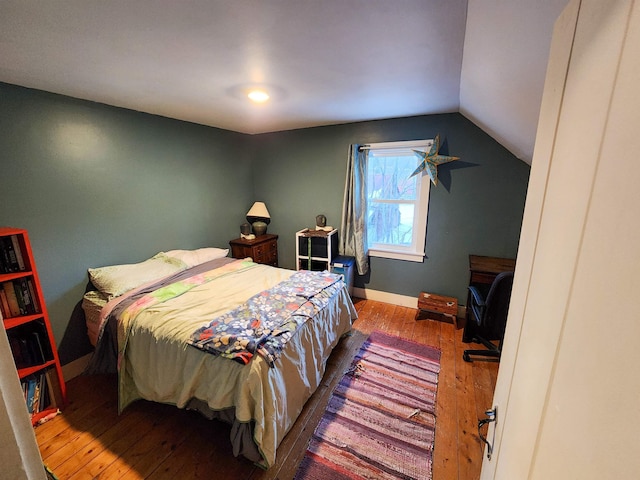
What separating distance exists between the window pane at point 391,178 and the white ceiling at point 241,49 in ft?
2.98

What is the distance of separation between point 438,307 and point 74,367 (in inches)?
140

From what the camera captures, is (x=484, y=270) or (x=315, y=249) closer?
(x=484, y=270)

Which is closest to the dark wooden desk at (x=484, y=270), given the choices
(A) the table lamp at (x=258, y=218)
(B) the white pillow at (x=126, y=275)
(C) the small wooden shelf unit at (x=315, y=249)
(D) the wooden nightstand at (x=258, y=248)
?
(C) the small wooden shelf unit at (x=315, y=249)

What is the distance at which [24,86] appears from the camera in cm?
186

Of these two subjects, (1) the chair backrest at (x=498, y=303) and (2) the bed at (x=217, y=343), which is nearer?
(2) the bed at (x=217, y=343)

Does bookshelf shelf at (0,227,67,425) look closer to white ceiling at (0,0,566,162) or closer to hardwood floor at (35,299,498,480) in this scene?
hardwood floor at (35,299,498,480)

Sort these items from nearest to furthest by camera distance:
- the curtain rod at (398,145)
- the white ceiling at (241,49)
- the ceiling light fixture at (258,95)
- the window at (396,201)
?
the white ceiling at (241,49)
the ceiling light fixture at (258,95)
the curtain rod at (398,145)
the window at (396,201)

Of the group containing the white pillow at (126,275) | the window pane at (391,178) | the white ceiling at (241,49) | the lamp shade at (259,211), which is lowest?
the white pillow at (126,275)

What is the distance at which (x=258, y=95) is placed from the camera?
212cm

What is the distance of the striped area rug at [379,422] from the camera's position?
1501 millimetres

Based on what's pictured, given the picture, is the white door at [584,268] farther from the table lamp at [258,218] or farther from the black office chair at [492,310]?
the table lamp at [258,218]

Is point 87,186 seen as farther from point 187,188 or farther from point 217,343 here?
point 217,343

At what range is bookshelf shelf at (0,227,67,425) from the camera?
1661 mm

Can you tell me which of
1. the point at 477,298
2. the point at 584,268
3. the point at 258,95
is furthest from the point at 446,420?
the point at 258,95
